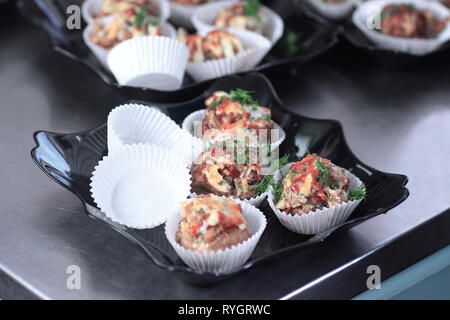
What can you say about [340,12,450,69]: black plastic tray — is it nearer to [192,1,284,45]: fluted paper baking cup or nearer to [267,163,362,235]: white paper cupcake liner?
[192,1,284,45]: fluted paper baking cup

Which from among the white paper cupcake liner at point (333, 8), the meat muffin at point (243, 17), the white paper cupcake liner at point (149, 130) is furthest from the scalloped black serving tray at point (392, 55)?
the white paper cupcake liner at point (149, 130)

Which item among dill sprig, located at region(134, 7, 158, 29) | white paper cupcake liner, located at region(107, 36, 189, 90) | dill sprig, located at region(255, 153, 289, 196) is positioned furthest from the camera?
dill sprig, located at region(134, 7, 158, 29)

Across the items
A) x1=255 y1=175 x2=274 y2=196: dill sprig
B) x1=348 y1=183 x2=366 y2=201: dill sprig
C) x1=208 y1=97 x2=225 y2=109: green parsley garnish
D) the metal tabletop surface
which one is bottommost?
the metal tabletop surface

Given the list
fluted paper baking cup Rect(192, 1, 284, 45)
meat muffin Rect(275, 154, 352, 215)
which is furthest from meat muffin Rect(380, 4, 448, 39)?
meat muffin Rect(275, 154, 352, 215)

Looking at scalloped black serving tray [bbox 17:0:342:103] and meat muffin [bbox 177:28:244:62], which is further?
scalloped black serving tray [bbox 17:0:342:103]

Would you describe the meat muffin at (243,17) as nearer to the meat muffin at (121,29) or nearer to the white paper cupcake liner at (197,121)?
the meat muffin at (121,29)

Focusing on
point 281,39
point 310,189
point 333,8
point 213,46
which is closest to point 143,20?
point 213,46

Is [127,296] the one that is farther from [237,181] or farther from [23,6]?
[23,6]

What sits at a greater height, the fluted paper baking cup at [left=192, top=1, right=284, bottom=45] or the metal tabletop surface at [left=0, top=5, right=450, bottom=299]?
the fluted paper baking cup at [left=192, top=1, right=284, bottom=45]
